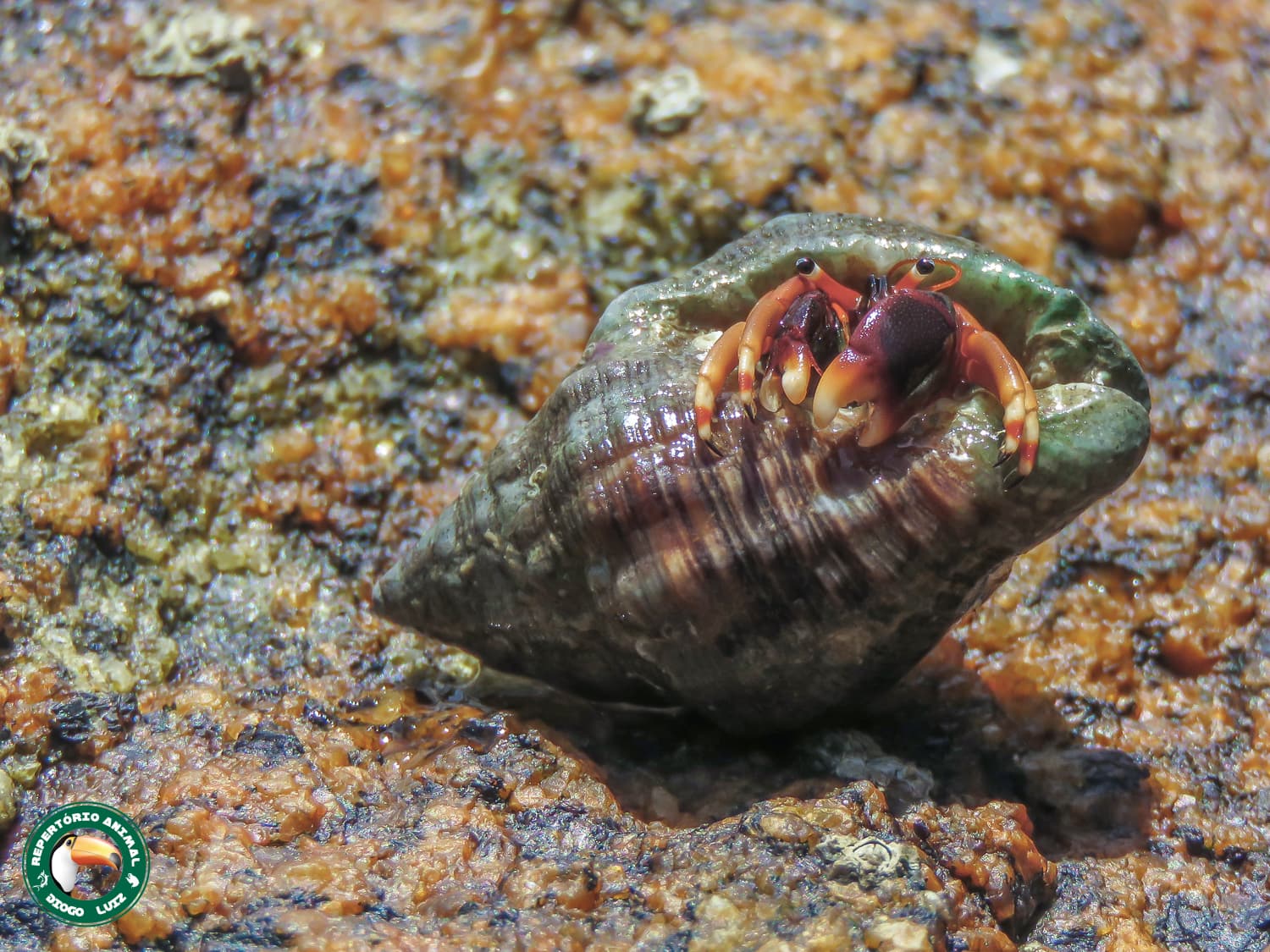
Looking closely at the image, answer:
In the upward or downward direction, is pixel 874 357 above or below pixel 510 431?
above

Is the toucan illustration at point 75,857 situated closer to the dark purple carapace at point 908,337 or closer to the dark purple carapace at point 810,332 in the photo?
the dark purple carapace at point 810,332

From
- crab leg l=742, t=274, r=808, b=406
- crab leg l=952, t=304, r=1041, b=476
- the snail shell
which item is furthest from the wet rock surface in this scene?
crab leg l=742, t=274, r=808, b=406

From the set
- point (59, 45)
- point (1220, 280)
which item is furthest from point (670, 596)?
point (59, 45)

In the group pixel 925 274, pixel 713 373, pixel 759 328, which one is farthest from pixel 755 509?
pixel 925 274

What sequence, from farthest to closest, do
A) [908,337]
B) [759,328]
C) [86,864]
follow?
[759,328]
[908,337]
[86,864]

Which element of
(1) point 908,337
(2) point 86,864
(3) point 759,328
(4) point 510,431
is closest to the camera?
(2) point 86,864

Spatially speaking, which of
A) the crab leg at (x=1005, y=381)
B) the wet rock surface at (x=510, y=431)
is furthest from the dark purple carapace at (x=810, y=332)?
the wet rock surface at (x=510, y=431)

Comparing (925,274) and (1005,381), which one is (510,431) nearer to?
(925,274)
